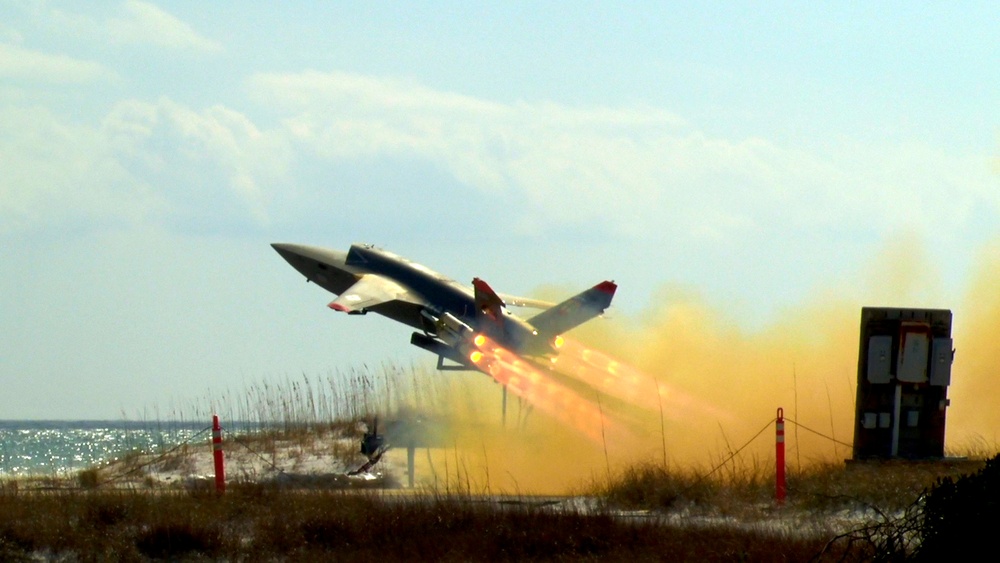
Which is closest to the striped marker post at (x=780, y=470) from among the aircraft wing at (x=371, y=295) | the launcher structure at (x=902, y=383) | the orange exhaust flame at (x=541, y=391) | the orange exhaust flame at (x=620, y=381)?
the launcher structure at (x=902, y=383)

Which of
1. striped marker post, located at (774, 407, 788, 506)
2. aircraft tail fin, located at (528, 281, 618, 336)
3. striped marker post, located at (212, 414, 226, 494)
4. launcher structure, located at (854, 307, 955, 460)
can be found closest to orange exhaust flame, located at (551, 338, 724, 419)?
aircraft tail fin, located at (528, 281, 618, 336)

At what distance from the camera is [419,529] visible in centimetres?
1662

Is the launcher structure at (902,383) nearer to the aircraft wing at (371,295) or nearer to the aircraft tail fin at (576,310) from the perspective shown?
the aircraft tail fin at (576,310)

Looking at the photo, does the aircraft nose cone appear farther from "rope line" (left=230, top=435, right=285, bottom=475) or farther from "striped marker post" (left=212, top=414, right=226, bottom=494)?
"striped marker post" (left=212, top=414, right=226, bottom=494)

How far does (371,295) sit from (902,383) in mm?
18577

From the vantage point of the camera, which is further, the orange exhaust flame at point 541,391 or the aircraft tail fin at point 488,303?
the aircraft tail fin at point 488,303

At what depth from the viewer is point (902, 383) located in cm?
2266

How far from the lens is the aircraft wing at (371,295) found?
36906mm

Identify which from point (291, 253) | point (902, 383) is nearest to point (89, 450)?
point (291, 253)

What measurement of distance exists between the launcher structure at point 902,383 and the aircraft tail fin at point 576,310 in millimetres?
14795

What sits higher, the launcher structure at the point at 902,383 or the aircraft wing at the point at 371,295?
the aircraft wing at the point at 371,295

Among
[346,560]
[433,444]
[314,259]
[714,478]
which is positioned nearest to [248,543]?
[346,560]

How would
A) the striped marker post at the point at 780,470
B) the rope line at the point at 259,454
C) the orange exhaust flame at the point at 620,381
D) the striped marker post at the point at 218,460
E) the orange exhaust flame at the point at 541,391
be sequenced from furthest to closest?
1. the orange exhaust flame at the point at 620,381
2. the orange exhaust flame at the point at 541,391
3. the rope line at the point at 259,454
4. the striped marker post at the point at 218,460
5. the striped marker post at the point at 780,470

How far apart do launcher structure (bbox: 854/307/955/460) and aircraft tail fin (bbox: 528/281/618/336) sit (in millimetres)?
14795
